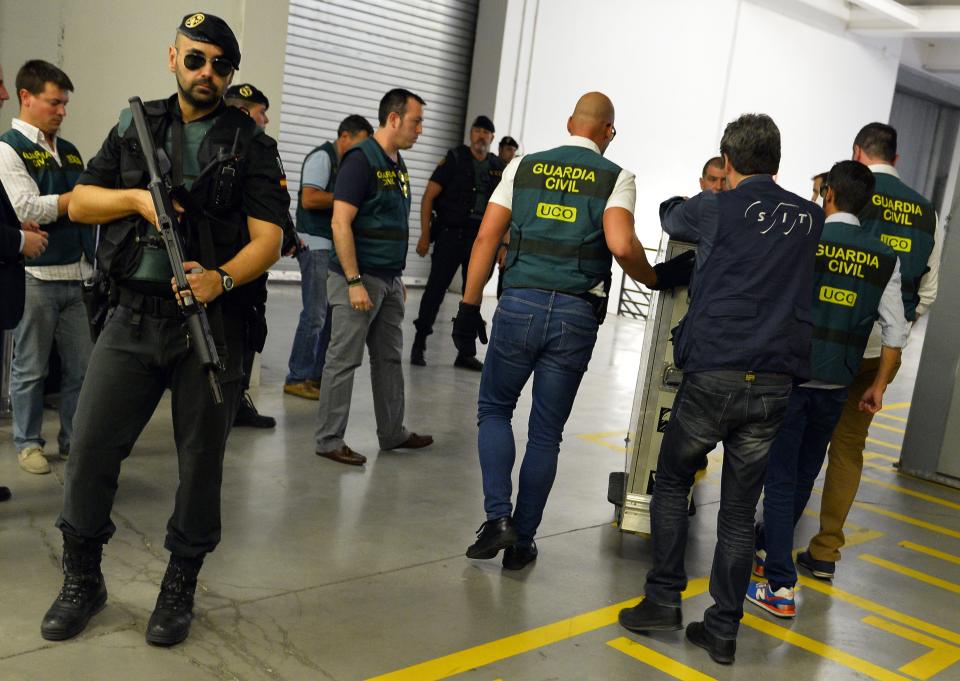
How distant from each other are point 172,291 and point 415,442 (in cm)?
274

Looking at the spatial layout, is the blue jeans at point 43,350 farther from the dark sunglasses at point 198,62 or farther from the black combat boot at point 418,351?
the black combat boot at point 418,351

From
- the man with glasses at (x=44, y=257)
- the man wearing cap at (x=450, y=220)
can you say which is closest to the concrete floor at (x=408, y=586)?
the man with glasses at (x=44, y=257)

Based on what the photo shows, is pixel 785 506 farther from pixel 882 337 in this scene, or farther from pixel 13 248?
pixel 13 248

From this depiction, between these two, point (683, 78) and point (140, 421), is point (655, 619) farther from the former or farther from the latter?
point (683, 78)

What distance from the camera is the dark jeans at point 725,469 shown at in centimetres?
322

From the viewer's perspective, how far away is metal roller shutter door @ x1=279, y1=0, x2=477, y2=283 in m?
11.0

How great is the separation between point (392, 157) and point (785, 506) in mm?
2574

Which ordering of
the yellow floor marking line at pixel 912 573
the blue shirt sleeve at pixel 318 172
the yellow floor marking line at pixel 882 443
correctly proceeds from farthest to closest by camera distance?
the yellow floor marking line at pixel 882 443
the blue shirt sleeve at pixel 318 172
the yellow floor marking line at pixel 912 573

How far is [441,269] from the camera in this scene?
25.5ft

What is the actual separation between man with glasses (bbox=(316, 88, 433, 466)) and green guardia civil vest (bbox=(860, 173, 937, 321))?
7.41ft

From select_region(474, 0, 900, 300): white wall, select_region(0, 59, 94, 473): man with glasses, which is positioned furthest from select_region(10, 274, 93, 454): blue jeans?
select_region(474, 0, 900, 300): white wall

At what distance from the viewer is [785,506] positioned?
3830 mm

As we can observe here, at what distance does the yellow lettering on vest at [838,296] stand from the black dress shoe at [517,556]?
1.54 metres

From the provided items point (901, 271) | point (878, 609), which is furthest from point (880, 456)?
point (878, 609)
